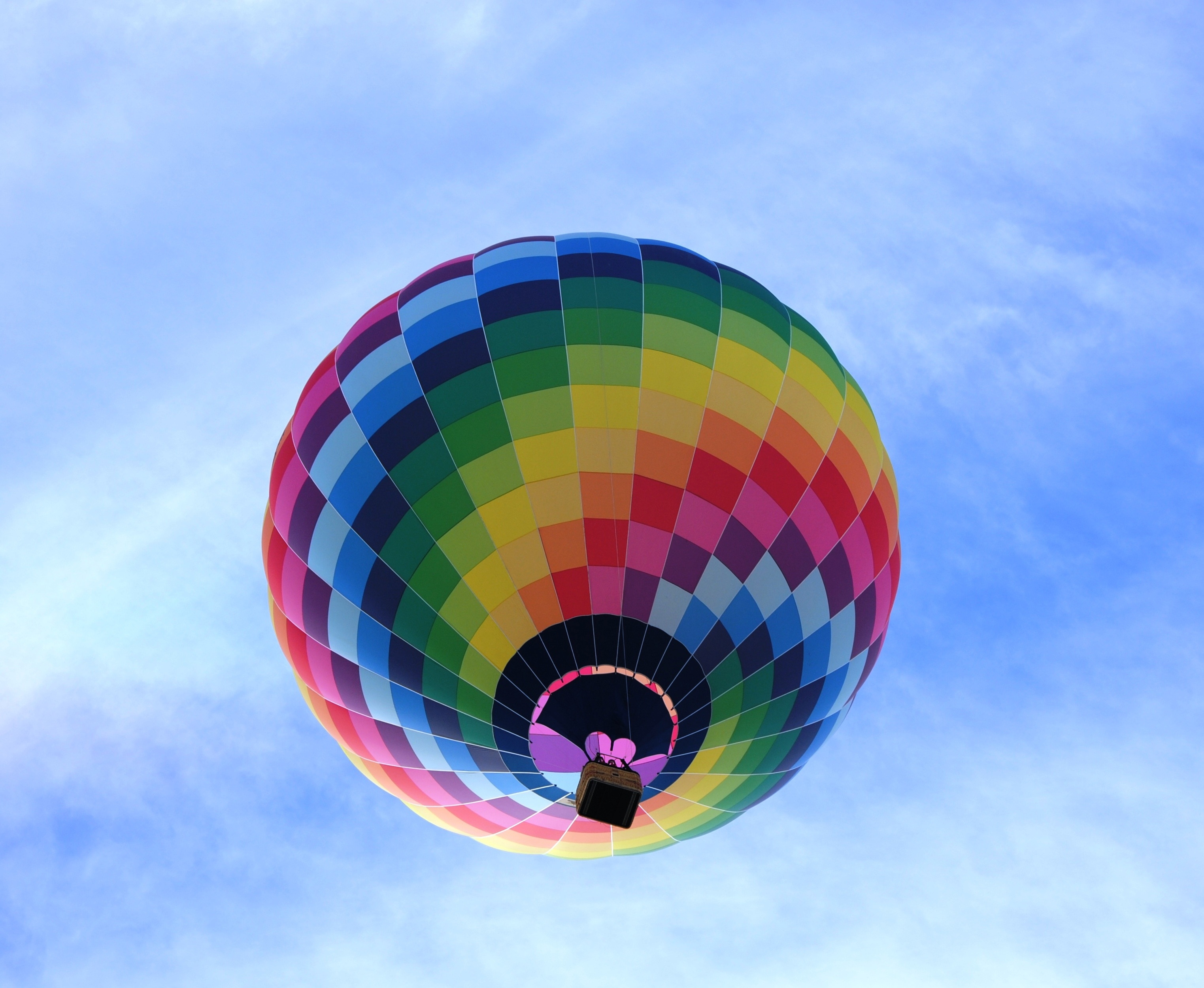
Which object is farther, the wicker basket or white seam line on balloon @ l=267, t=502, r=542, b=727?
white seam line on balloon @ l=267, t=502, r=542, b=727

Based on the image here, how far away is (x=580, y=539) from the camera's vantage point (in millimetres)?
8812

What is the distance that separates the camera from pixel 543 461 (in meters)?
8.94

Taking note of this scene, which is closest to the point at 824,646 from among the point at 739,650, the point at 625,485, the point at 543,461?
the point at 739,650

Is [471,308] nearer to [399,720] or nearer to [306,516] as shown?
[306,516]

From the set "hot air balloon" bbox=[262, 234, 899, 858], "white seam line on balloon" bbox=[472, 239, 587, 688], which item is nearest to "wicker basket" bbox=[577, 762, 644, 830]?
"hot air balloon" bbox=[262, 234, 899, 858]

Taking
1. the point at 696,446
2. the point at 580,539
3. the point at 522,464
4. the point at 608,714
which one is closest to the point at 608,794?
the point at 608,714

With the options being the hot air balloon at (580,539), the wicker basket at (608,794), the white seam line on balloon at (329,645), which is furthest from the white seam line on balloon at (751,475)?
the white seam line on balloon at (329,645)

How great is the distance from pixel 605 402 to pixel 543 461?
760 millimetres

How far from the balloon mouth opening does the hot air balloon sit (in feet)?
0.07

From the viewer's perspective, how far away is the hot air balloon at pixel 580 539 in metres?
8.77

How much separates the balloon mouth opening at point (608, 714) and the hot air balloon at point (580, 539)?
21 millimetres

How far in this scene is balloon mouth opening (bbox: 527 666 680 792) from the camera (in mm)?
8633

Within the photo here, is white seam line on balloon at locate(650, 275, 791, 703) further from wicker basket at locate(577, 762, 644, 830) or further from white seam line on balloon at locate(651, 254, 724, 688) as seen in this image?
wicker basket at locate(577, 762, 644, 830)

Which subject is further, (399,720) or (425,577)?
(399,720)
